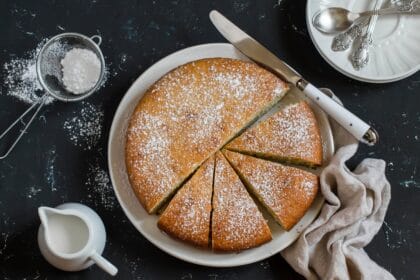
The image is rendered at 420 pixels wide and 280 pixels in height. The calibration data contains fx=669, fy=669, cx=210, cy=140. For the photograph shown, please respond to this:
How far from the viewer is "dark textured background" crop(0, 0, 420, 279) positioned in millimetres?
2457

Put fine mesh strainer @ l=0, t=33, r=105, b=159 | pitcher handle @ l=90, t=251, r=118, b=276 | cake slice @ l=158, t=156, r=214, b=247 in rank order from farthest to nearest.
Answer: fine mesh strainer @ l=0, t=33, r=105, b=159 → cake slice @ l=158, t=156, r=214, b=247 → pitcher handle @ l=90, t=251, r=118, b=276

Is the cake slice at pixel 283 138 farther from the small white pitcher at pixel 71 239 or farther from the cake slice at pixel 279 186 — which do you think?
the small white pitcher at pixel 71 239

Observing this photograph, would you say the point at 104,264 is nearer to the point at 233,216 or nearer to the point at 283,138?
the point at 233,216

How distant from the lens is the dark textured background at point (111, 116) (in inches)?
96.7

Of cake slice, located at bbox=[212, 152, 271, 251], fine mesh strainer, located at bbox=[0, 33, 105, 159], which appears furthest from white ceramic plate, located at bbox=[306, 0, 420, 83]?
fine mesh strainer, located at bbox=[0, 33, 105, 159]

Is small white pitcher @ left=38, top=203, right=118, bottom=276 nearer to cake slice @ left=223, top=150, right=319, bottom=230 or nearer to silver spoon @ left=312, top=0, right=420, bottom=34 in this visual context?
cake slice @ left=223, top=150, right=319, bottom=230

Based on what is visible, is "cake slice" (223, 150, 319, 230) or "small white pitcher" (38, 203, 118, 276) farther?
"cake slice" (223, 150, 319, 230)

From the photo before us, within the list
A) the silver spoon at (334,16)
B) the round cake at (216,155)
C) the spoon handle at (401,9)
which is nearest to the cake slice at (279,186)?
the round cake at (216,155)

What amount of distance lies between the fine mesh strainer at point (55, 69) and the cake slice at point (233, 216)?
22.8 inches

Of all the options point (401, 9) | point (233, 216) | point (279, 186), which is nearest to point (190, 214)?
point (233, 216)

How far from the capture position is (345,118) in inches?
90.6

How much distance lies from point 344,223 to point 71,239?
94cm

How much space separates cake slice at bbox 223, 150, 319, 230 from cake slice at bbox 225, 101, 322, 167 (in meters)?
0.04

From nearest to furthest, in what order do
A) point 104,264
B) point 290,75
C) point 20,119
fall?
1. point 104,264
2. point 290,75
3. point 20,119
